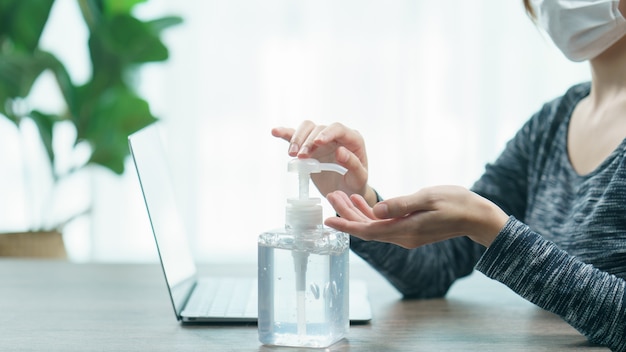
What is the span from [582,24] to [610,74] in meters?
0.12

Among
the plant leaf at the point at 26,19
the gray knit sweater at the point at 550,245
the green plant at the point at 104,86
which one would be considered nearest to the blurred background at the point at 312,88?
the green plant at the point at 104,86

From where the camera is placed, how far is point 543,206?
1.22m

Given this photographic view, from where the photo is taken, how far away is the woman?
83cm

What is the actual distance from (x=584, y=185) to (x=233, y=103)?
6.56 feet

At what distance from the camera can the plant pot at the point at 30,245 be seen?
7.75ft

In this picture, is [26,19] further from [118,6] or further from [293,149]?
[293,149]

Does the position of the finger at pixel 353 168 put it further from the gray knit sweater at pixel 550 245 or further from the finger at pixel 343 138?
the gray knit sweater at pixel 550 245

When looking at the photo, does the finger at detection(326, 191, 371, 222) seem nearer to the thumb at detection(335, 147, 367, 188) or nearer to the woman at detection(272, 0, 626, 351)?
the woman at detection(272, 0, 626, 351)

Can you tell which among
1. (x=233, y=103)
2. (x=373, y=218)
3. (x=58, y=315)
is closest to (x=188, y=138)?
(x=233, y=103)

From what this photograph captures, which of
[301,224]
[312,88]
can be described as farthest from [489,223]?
[312,88]

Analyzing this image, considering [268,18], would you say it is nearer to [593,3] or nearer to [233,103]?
[233,103]

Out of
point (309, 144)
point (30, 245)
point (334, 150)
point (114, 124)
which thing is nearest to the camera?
point (309, 144)

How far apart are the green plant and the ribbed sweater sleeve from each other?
191 centimetres

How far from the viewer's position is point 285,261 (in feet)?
2.69
